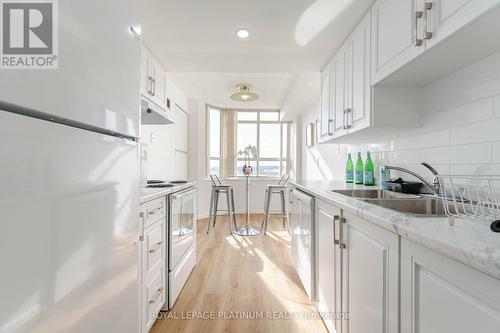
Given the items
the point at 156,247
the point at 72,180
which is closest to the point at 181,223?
the point at 156,247

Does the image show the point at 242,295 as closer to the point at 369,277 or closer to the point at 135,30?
the point at 369,277

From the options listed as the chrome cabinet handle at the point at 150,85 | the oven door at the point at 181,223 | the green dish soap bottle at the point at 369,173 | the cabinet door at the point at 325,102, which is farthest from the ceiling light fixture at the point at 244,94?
the green dish soap bottle at the point at 369,173

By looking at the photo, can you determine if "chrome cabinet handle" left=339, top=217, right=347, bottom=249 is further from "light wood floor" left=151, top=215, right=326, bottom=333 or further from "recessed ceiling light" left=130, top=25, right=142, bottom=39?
"recessed ceiling light" left=130, top=25, right=142, bottom=39

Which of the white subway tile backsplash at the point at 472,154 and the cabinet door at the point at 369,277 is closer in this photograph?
the cabinet door at the point at 369,277

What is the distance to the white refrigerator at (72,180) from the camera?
1.49 feet

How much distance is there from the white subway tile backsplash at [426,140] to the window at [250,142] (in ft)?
12.5

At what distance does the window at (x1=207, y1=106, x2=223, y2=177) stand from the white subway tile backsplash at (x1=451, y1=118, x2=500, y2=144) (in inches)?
168

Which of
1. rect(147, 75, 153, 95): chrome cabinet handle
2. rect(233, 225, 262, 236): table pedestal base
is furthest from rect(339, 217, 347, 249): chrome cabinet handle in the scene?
rect(233, 225, 262, 236): table pedestal base

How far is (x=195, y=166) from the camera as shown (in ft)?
14.9

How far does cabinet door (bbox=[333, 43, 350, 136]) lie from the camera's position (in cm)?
185

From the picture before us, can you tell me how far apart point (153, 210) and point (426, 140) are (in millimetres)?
1786

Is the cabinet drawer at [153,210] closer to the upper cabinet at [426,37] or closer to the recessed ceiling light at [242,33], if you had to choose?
the recessed ceiling light at [242,33]

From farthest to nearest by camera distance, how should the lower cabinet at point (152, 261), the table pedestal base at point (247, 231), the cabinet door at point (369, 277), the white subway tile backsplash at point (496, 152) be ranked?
the table pedestal base at point (247, 231), the lower cabinet at point (152, 261), the white subway tile backsplash at point (496, 152), the cabinet door at point (369, 277)

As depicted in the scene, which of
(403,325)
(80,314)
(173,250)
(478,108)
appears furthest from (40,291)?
(478,108)
